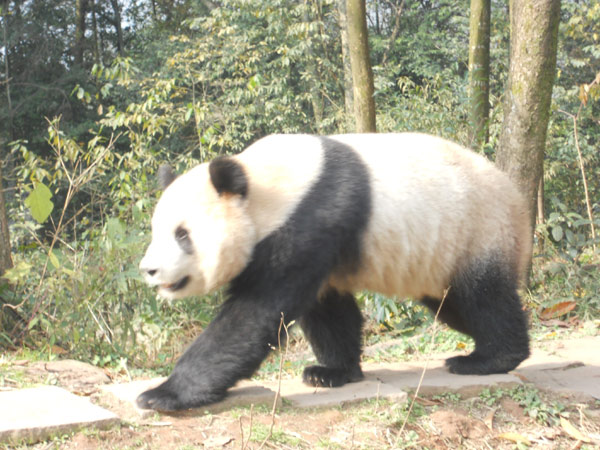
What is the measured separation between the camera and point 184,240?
3.14 meters

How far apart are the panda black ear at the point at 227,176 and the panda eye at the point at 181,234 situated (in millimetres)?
247

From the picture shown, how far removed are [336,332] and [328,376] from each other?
0.32 m

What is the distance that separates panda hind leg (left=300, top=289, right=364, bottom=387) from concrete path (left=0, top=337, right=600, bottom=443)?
0.15 meters

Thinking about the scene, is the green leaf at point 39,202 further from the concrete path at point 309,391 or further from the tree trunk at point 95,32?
the tree trunk at point 95,32

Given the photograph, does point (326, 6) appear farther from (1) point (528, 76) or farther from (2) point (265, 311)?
(2) point (265, 311)

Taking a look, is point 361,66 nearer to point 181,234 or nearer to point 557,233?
point 557,233

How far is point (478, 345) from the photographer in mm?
3854

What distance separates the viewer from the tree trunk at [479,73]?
274 inches

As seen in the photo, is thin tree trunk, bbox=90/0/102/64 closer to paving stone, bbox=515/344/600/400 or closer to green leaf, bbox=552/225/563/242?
green leaf, bbox=552/225/563/242

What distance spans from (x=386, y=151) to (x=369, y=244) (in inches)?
22.0

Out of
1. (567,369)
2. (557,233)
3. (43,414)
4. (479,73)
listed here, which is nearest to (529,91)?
(557,233)

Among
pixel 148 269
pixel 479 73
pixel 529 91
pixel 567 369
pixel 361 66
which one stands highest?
pixel 361 66

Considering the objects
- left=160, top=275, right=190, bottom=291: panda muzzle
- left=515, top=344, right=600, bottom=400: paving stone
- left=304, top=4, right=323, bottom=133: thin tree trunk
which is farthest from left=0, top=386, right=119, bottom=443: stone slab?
left=304, top=4, right=323, bottom=133: thin tree trunk

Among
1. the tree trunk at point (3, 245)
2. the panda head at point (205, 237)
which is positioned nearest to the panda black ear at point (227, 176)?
the panda head at point (205, 237)
